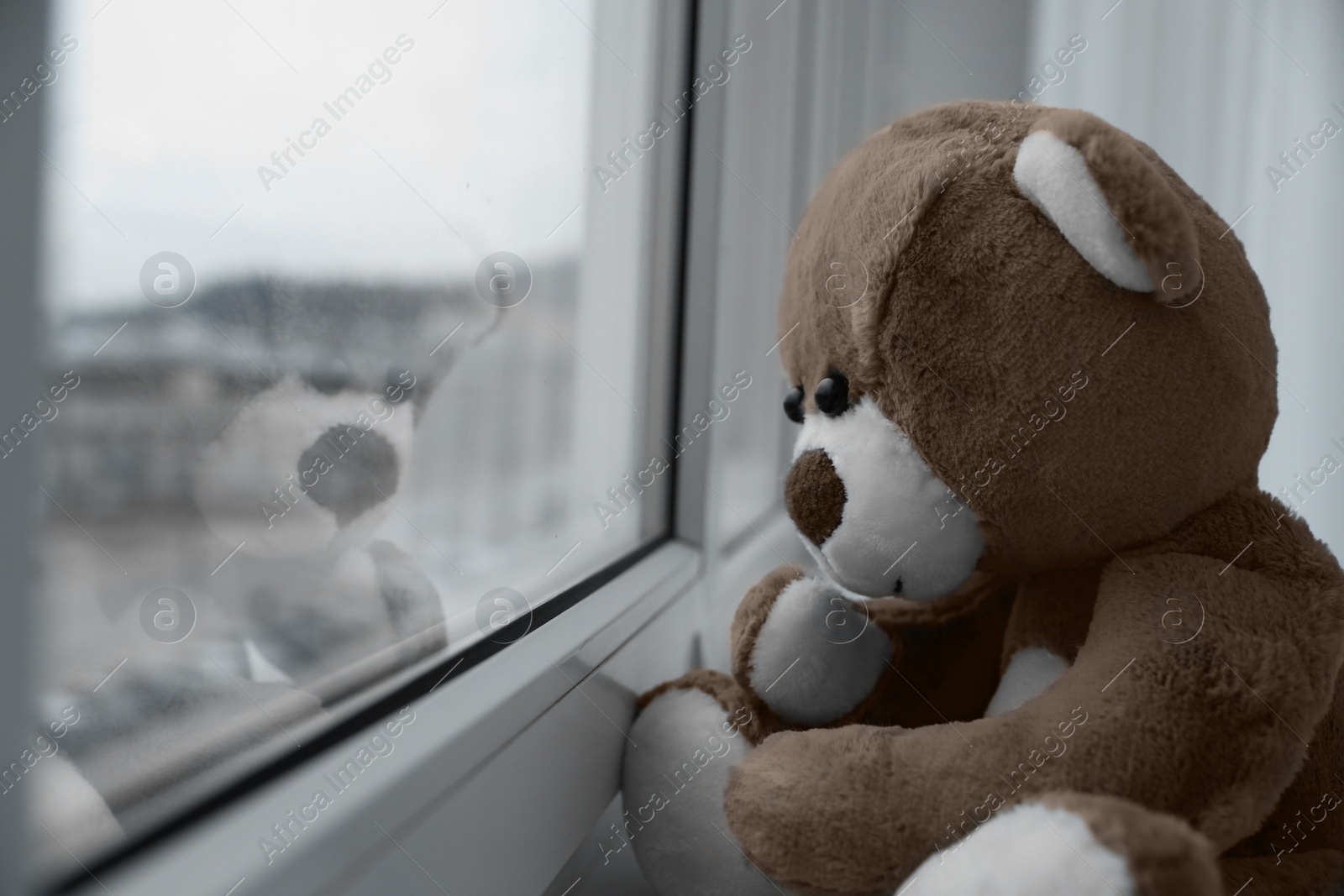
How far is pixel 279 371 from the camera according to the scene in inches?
17.7

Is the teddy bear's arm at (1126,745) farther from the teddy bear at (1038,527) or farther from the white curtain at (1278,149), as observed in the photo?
the white curtain at (1278,149)

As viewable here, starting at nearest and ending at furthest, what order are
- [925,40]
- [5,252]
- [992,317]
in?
[5,252], [992,317], [925,40]

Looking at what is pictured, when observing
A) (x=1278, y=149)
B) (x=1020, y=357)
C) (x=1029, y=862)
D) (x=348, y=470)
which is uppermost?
(x=348, y=470)

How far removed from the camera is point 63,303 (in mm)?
314

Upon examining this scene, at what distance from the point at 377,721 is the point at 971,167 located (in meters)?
0.44

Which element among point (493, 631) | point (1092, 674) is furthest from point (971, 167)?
point (493, 631)

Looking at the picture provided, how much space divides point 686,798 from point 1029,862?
0.26 m

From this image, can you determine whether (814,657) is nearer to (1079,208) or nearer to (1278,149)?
(1079,208)

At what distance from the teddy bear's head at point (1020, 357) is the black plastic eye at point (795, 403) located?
45mm

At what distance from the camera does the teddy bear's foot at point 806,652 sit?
649mm

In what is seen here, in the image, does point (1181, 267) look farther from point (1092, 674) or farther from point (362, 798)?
point (362, 798)

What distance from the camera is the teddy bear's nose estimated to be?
18.9 inches

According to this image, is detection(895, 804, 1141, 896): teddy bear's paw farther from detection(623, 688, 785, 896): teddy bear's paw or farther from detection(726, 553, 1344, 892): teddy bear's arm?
detection(623, 688, 785, 896): teddy bear's paw

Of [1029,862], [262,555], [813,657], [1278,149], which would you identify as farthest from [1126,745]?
[1278,149]
